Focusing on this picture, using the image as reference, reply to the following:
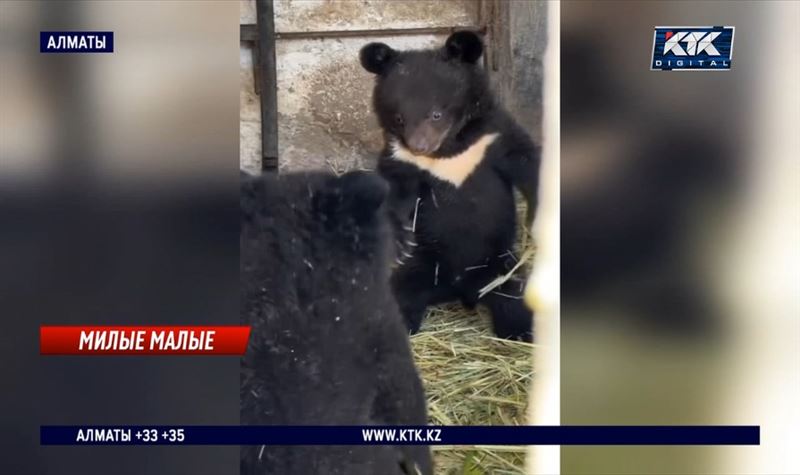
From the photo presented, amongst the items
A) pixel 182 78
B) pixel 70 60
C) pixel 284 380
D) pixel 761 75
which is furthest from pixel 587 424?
pixel 70 60

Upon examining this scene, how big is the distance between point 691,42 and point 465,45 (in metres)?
0.74

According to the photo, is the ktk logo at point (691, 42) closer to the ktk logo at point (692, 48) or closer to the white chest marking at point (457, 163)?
the ktk logo at point (692, 48)

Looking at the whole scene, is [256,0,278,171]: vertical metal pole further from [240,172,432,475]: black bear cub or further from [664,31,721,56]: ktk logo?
[664,31,721,56]: ktk logo

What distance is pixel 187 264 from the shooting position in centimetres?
337

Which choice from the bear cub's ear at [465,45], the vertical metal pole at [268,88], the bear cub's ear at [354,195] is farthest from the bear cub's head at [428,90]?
the vertical metal pole at [268,88]

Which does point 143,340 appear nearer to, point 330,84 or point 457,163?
point 330,84

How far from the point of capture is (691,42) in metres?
3.33

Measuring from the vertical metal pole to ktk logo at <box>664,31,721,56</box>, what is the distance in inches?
51.0

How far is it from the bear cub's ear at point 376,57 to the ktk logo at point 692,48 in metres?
0.87

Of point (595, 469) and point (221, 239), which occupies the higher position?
point (221, 239)

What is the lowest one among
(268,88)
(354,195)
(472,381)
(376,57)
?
(472,381)

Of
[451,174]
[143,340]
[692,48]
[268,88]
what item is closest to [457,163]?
[451,174]

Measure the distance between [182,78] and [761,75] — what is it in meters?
1.90

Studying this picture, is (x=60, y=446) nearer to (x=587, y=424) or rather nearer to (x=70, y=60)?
(x=70, y=60)
